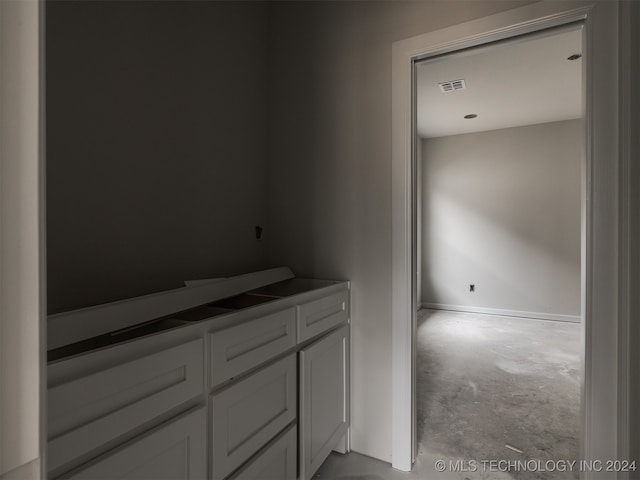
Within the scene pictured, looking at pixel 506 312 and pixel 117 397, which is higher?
pixel 117 397

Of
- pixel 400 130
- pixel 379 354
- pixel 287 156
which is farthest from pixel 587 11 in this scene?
pixel 379 354

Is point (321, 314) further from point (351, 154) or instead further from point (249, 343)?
point (351, 154)

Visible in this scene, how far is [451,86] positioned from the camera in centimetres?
345

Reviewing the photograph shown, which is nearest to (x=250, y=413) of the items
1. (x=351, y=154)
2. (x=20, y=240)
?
(x=20, y=240)

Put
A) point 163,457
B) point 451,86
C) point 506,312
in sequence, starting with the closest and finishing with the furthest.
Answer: point 163,457
point 451,86
point 506,312

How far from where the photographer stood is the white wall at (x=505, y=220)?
4.68 metres

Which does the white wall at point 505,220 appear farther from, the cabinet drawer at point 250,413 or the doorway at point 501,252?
the cabinet drawer at point 250,413

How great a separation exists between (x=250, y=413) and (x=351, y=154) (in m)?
1.35

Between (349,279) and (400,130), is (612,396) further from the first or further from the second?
(400,130)

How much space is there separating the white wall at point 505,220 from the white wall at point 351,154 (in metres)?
3.98

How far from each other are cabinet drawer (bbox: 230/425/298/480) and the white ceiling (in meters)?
2.36

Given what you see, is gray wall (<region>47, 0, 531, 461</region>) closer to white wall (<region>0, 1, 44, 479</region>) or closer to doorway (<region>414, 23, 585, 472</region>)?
doorway (<region>414, 23, 585, 472</region>)

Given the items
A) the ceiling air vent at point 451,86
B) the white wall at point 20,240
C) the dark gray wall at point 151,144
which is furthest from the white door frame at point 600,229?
the ceiling air vent at point 451,86

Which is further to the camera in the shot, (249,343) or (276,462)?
(276,462)
